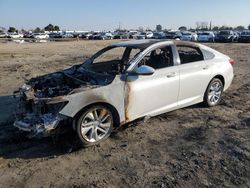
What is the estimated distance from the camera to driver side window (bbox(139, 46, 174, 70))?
638 centimetres

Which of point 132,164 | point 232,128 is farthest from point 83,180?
point 232,128

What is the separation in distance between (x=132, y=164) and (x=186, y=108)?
3094 millimetres

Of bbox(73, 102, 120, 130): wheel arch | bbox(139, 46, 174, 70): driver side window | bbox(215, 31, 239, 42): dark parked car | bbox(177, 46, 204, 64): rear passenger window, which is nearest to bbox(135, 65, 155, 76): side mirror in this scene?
bbox(139, 46, 174, 70): driver side window

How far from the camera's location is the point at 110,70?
654 centimetres

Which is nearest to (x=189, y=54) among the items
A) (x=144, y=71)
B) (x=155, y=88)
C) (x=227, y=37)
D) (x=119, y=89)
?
(x=155, y=88)

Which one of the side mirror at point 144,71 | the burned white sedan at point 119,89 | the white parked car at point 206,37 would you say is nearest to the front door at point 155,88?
the burned white sedan at point 119,89

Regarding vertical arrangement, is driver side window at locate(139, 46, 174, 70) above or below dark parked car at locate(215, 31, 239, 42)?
above

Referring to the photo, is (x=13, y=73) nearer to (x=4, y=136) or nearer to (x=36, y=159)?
(x=4, y=136)

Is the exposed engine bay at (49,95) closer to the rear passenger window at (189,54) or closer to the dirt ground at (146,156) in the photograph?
the dirt ground at (146,156)

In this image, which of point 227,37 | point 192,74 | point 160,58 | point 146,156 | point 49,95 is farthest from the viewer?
point 227,37

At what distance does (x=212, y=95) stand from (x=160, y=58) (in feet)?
6.05

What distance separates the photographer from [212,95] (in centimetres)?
755

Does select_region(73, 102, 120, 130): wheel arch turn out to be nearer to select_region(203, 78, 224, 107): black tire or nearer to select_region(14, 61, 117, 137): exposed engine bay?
select_region(14, 61, 117, 137): exposed engine bay

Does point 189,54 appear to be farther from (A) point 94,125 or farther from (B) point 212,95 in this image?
(A) point 94,125
